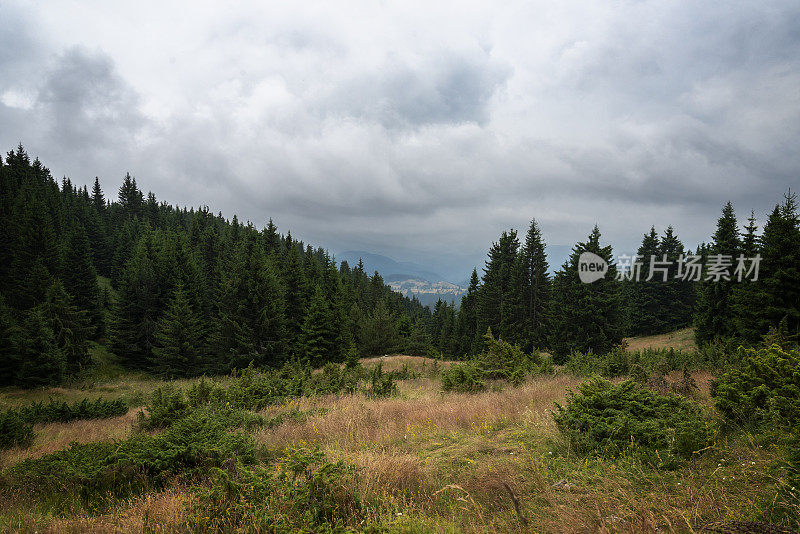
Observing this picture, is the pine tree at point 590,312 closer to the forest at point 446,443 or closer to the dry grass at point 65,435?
the forest at point 446,443

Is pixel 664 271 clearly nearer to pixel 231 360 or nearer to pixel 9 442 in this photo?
pixel 231 360

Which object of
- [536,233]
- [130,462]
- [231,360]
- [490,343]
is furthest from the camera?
[536,233]

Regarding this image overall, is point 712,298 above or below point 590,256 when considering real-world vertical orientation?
below

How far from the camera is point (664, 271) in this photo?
48781 millimetres

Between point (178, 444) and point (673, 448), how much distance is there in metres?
8.08

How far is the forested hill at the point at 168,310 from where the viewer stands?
34281mm

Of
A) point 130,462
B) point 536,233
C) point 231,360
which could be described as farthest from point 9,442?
point 536,233

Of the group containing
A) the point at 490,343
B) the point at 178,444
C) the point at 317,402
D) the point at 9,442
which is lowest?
the point at 9,442

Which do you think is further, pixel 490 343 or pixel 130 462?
pixel 490 343

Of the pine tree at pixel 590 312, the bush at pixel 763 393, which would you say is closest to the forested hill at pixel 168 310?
the pine tree at pixel 590 312

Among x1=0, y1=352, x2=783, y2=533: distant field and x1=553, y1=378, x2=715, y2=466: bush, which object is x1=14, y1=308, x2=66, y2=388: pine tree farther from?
x1=553, y1=378, x2=715, y2=466: bush

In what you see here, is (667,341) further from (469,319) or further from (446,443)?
(446,443)

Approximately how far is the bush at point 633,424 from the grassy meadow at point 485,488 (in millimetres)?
208

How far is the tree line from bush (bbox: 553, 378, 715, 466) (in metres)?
14.2
